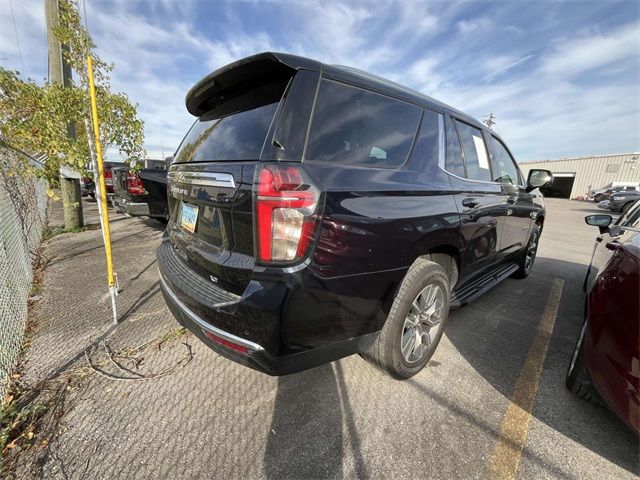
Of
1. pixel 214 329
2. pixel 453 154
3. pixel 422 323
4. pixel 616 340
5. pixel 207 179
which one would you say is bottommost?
pixel 422 323

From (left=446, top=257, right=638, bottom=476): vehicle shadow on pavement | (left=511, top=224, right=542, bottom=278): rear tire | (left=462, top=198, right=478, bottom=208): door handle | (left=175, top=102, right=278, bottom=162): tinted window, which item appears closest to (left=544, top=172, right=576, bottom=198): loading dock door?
(left=511, top=224, right=542, bottom=278): rear tire

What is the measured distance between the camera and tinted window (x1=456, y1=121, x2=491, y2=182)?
2.74 metres

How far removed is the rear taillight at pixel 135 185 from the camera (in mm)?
5688

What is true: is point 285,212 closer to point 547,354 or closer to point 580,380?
point 580,380

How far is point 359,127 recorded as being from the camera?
1.80m

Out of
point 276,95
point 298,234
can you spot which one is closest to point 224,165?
point 276,95

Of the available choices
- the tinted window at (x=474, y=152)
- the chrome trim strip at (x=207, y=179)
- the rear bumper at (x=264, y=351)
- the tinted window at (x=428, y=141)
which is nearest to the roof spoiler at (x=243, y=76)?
the chrome trim strip at (x=207, y=179)

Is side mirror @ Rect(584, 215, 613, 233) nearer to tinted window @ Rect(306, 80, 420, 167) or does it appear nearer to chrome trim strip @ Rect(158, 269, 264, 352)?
tinted window @ Rect(306, 80, 420, 167)

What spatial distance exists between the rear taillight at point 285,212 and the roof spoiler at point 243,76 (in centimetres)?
60

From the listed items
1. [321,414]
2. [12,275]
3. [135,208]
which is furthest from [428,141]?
[135,208]

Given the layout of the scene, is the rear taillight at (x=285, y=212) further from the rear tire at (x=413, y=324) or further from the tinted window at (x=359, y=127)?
the rear tire at (x=413, y=324)

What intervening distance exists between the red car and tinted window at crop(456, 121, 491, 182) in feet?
3.99

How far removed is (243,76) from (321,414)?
217cm

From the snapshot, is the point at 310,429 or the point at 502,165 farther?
the point at 502,165
